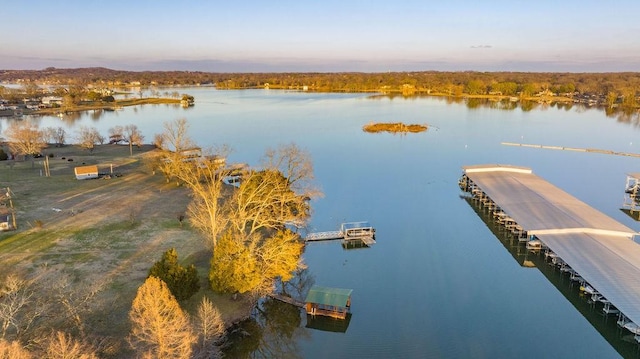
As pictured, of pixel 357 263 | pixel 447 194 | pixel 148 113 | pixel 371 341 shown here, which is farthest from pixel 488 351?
pixel 148 113

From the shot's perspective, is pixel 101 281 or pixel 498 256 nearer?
pixel 101 281

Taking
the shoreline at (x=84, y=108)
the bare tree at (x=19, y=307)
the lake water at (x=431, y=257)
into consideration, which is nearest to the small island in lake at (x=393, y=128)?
the lake water at (x=431, y=257)

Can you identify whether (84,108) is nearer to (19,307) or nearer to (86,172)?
(86,172)

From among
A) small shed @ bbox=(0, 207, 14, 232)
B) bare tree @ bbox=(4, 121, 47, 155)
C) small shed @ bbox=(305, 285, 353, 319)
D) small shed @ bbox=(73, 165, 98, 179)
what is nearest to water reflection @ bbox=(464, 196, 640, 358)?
small shed @ bbox=(305, 285, 353, 319)

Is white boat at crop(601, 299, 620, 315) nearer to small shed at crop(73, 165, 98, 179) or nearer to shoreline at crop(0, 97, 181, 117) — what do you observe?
small shed at crop(73, 165, 98, 179)

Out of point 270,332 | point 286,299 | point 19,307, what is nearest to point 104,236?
point 19,307

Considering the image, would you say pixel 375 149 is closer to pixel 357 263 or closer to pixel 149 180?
pixel 149 180

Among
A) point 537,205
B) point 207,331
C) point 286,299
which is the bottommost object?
point 286,299
